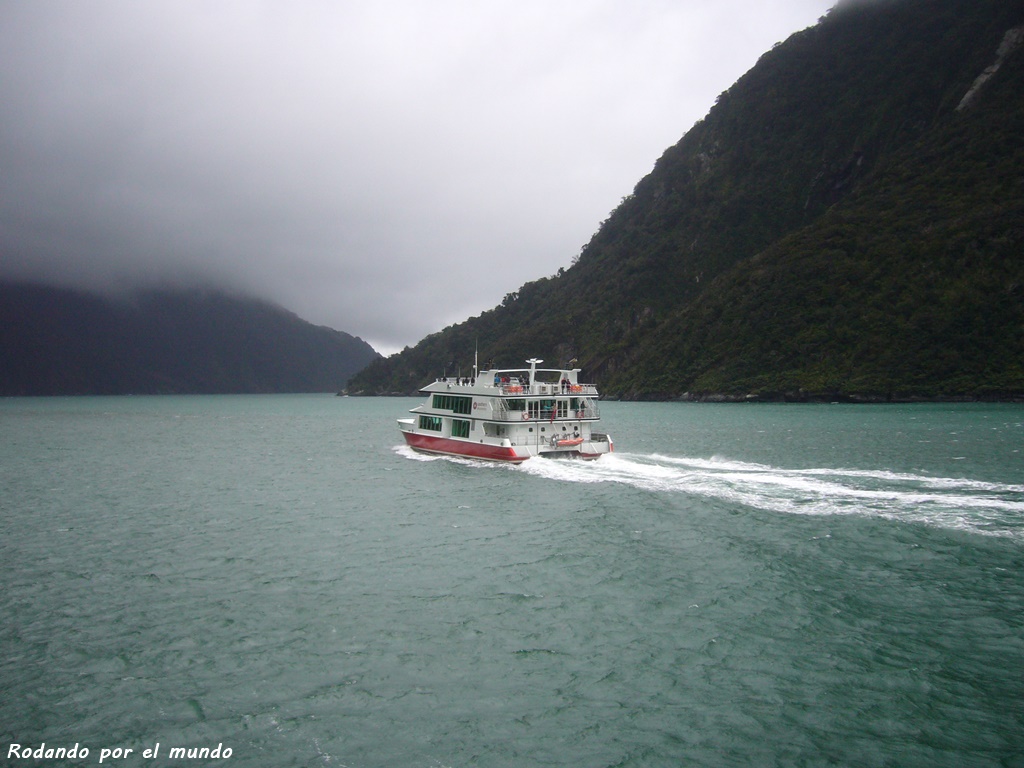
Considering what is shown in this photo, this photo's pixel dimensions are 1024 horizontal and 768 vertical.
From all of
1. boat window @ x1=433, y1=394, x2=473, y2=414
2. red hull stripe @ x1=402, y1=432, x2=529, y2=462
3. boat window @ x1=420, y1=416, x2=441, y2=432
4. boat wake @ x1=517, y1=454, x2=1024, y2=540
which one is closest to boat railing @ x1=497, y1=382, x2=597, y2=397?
boat window @ x1=433, y1=394, x2=473, y2=414

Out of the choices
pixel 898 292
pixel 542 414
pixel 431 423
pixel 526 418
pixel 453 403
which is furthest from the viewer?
pixel 898 292

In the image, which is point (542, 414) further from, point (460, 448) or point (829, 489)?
point (829, 489)

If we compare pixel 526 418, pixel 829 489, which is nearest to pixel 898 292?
pixel 526 418

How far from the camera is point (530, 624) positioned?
1655cm

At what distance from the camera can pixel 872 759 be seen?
10.5m

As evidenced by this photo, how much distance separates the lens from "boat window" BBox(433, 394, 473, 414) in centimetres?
5025

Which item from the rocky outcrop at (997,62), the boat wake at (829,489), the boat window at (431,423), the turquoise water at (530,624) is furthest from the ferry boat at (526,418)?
the rocky outcrop at (997,62)

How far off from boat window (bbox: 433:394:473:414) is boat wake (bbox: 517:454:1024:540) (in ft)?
27.7

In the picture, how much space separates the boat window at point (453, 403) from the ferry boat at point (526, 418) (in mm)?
80

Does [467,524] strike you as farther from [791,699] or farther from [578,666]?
[791,699]

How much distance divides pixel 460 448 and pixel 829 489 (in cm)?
2721

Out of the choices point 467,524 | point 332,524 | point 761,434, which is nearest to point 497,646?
point 467,524

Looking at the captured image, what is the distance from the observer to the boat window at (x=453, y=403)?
50.2 m

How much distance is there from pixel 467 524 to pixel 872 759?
19.2m
